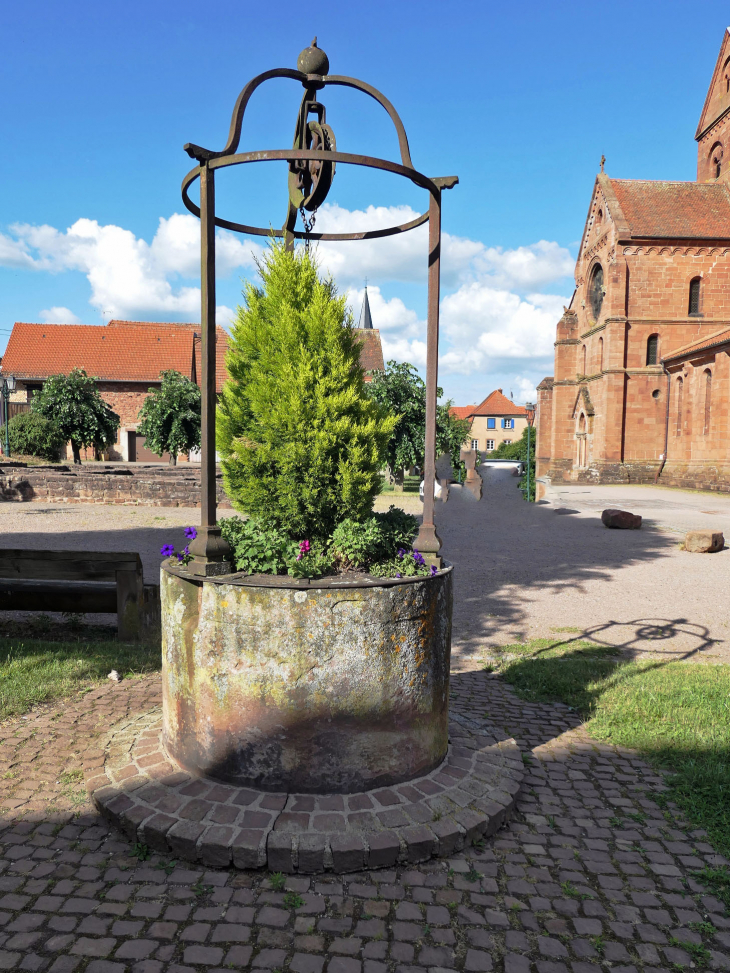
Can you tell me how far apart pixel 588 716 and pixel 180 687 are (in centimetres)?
282

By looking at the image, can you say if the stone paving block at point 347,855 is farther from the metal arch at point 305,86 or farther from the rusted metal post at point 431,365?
the metal arch at point 305,86

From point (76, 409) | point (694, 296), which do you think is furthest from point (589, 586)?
point (694, 296)

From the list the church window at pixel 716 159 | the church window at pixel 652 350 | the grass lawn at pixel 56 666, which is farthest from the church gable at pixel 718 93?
the grass lawn at pixel 56 666

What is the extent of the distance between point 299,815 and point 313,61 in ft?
13.2

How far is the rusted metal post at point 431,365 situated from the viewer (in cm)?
354

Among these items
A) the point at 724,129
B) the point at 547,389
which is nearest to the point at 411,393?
the point at 547,389

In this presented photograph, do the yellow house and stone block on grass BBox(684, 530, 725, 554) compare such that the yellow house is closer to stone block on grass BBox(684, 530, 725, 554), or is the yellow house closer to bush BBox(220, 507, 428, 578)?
stone block on grass BBox(684, 530, 725, 554)

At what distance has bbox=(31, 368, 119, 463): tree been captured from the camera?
25094mm

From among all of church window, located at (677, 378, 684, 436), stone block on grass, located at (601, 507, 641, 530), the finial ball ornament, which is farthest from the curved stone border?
church window, located at (677, 378, 684, 436)

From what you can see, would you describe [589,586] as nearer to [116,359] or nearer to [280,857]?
[280,857]

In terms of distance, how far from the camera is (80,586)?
555 cm

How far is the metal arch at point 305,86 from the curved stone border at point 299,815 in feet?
10.2

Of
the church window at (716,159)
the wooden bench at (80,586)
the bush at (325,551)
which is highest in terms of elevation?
the church window at (716,159)

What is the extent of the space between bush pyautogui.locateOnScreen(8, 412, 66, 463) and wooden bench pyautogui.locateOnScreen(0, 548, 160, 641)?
22752 millimetres
